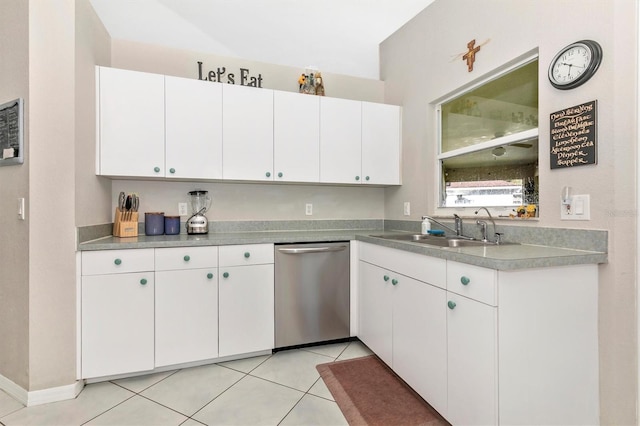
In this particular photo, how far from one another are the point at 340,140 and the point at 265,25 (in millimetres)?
1254

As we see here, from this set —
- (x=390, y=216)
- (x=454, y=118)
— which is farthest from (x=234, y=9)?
(x=390, y=216)

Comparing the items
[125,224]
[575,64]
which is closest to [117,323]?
[125,224]

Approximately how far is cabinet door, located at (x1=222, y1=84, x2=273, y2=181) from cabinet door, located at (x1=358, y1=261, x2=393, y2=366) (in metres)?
1.13

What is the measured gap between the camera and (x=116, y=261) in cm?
193

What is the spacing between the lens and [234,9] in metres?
2.67

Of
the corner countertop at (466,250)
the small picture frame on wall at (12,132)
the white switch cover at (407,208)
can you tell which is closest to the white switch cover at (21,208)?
the small picture frame on wall at (12,132)

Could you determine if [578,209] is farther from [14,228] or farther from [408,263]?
[14,228]

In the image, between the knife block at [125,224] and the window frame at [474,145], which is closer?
the window frame at [474,145]

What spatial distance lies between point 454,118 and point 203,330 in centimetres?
249

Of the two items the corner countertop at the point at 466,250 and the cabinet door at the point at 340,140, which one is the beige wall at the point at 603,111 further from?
the cabinet door at the point at 340,140

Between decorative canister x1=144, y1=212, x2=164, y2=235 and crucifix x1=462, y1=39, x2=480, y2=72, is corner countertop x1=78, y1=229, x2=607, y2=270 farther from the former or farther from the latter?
crucifix x1=462, y1=39, x2=480, y2=72

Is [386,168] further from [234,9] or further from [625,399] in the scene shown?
[625,399]

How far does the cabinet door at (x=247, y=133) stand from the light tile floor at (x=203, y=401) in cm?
144

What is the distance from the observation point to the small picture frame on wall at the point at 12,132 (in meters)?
1.76
